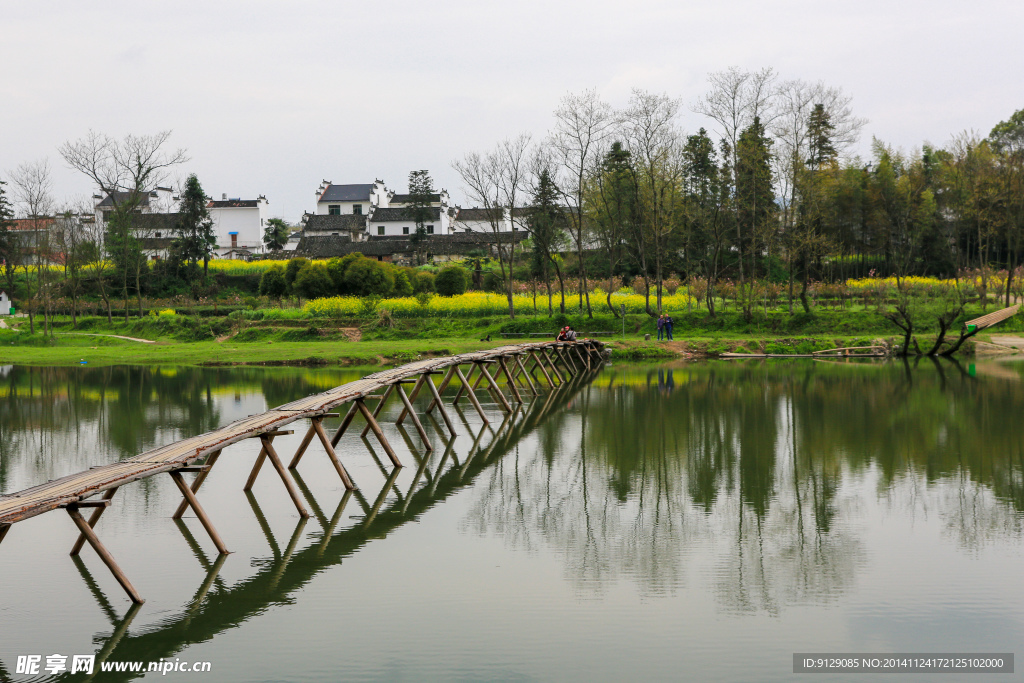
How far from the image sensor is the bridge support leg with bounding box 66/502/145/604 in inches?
271

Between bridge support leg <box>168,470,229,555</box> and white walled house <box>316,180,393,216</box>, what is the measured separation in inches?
2957

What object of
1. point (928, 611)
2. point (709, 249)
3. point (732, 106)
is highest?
point (732, 106)

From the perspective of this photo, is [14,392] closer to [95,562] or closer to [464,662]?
[95,562]

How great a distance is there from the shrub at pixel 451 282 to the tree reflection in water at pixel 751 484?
82.3 feet

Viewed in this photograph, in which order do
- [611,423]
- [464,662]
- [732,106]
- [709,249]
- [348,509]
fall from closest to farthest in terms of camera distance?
[464,662]
[348,509]
[611,423]
[732,106]
[709,249]

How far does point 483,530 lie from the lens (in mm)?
9766

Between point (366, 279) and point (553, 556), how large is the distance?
1396 inches

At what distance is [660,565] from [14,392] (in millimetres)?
21687

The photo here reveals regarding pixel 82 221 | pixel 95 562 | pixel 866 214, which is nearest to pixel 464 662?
pixel 95 562

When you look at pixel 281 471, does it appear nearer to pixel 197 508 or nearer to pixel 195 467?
pixel 197 508

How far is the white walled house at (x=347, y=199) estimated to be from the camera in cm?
8344

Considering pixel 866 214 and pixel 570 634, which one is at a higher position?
pixel 866 214

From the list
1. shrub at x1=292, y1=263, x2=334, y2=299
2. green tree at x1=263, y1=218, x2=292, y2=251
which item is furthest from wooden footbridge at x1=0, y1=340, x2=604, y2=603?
green tree at x1=263, y1=218, x2=292, y2=251

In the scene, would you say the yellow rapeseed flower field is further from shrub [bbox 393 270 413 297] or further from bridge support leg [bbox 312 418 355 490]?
bridge support leg [bbox 312 418 355 490]
